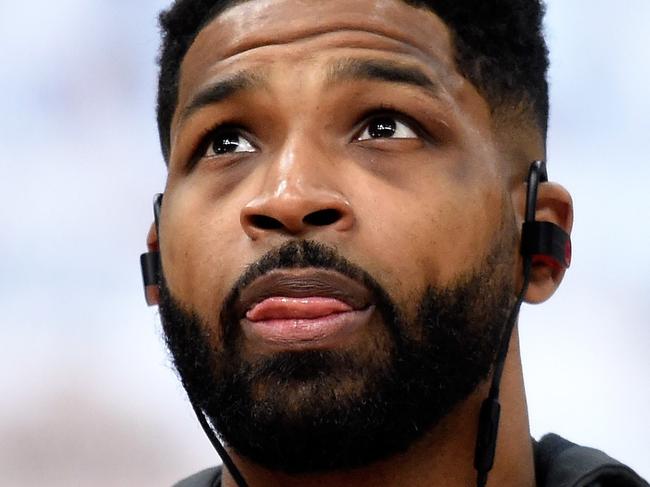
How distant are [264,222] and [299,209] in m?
0.07

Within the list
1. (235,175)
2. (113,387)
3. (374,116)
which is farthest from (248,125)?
(113,387)

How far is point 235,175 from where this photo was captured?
1.66 meters

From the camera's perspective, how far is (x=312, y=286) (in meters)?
1.50

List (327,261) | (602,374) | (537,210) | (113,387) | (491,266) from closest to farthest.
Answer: (327,261) → (491,266) → (537,210) → (602,374) → (113,387)

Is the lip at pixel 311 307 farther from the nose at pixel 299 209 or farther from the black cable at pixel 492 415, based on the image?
the black cable at pixel 492 415

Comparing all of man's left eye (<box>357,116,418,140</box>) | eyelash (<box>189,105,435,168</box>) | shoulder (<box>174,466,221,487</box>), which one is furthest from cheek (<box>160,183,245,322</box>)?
shoulder (<box>174,466,221,487</box>)

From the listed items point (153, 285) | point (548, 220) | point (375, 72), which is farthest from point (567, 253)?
point (153, 285)

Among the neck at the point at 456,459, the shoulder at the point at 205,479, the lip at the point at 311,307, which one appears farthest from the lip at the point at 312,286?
the shoulder at the point at 205,479

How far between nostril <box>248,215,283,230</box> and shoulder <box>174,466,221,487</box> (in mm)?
534

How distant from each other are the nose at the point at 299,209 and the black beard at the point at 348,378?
3 cm

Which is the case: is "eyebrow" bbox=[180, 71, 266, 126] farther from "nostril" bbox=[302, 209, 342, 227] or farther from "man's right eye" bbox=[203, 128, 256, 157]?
"nostril" bbox=[302, 209, 342, 227]

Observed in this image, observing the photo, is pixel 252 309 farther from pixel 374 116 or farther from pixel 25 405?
pixel 25 405

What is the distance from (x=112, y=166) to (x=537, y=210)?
39.3 inches

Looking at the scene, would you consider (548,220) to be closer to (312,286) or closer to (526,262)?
(526,262)
